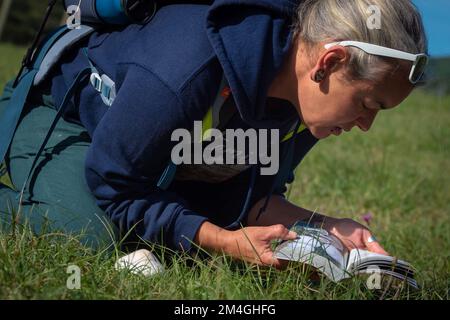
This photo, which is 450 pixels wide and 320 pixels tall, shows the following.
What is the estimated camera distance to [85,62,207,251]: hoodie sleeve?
2043 millimetres

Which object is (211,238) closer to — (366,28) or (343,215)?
(366,28)

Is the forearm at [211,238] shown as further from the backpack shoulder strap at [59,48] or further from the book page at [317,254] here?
the backpack shoulder strap at [59,48]

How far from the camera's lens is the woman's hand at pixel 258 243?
2082 mm

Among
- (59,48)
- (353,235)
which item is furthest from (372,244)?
(59,48)

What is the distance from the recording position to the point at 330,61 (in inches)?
81.4

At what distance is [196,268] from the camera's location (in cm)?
213

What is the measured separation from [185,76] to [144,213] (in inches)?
19.7

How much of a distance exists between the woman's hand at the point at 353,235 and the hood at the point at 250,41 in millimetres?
608

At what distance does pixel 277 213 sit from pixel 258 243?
639 mm

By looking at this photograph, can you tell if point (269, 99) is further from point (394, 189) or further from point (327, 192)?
point (394, 189)

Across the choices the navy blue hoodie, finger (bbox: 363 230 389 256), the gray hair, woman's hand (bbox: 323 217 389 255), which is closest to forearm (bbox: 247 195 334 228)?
woman's hand (bbox: 323 217 389 255)

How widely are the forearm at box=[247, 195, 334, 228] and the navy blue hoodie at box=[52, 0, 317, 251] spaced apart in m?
0.52
